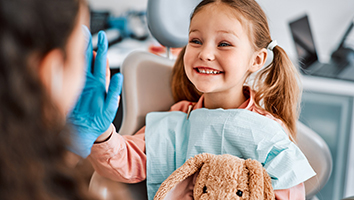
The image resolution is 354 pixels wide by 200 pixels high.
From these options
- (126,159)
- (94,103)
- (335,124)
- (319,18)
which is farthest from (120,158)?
(319,18)

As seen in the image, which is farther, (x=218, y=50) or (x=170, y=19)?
(x=170, y=19)

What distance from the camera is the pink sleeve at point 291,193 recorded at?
26.3 inches

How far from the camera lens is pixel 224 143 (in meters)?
0.75

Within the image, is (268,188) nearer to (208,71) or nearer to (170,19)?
(208,71)

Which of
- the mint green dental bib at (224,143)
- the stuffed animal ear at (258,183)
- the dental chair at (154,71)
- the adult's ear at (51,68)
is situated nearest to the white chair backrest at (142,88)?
the dental chair at (154,71)

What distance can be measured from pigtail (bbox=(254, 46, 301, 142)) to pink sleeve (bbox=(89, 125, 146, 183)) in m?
0.35

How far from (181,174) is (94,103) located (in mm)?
228

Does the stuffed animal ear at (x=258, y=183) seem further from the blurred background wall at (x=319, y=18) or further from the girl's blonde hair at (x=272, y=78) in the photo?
the blurred background wall at (x=319, y=18)

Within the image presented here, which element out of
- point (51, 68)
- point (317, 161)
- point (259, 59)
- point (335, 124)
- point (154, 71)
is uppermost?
point (51, 68)

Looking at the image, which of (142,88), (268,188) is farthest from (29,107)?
(142,88)

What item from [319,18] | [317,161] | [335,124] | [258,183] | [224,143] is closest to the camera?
[258,183]

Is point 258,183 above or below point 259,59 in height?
below

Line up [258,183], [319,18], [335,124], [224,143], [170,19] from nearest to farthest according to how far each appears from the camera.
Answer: [258,183], [224,143], [170,19], [335,124], [319,18]

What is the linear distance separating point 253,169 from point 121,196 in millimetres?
374
